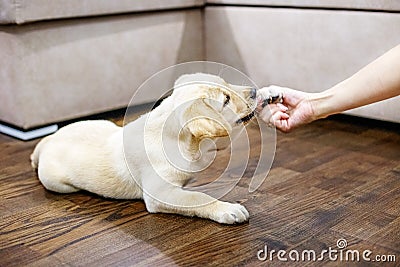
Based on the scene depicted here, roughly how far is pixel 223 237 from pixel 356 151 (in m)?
0.74

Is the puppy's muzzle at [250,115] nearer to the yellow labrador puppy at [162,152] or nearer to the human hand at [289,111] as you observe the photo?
the yellow labrador puppy at [162,152]

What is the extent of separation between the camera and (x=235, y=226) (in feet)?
4.12

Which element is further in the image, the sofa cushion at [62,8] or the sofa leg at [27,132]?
the sofa leg at [27,132]

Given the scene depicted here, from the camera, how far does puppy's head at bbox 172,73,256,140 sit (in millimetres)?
1190

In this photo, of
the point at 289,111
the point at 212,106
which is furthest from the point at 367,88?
the point at 212,106

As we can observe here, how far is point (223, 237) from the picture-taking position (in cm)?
120

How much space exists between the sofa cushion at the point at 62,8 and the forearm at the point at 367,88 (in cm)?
98

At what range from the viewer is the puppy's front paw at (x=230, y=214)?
1251mm

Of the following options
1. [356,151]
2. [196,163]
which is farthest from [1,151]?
[356,151]

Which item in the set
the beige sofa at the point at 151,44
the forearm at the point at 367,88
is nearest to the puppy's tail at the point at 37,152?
the beige sofa at the point at 151,44

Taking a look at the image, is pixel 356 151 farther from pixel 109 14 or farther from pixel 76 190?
pixel 109 14

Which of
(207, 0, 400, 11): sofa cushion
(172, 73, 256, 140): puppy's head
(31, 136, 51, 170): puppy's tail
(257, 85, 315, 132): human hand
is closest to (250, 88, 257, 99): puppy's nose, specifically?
(172, 73, 256, 140): puppy's head

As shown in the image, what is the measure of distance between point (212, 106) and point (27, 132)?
1030mm

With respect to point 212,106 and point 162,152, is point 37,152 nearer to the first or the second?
point 162,152
